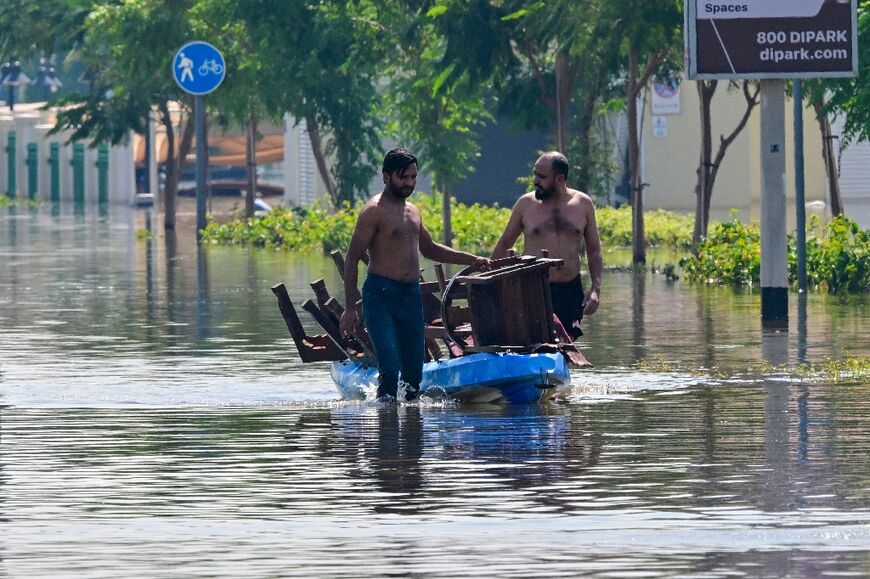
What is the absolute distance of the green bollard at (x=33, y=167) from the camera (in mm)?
91500

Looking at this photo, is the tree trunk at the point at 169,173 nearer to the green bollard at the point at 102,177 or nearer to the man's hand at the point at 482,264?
the green bollard at the point at 102,177

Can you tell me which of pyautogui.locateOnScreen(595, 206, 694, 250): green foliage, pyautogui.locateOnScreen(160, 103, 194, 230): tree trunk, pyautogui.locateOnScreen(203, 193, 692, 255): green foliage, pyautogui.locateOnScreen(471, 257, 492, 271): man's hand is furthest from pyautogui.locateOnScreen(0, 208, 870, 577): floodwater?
pyautogui.locateOnScreen(160, 103, 194, 230): tree trunk

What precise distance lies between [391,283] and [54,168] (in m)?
75.5

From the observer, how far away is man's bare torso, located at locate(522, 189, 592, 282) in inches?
658

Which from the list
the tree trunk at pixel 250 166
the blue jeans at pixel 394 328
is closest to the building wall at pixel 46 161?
the tree trunk at pixel 250 166

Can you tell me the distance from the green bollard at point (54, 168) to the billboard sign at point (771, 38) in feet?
222

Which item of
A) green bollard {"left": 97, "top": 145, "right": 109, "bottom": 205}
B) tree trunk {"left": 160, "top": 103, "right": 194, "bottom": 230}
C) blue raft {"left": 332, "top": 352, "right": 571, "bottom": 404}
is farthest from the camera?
green bollard {"left": 97, "top": 145, "right": 109, "bottom": 205}

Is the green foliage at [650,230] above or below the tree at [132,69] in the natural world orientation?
below

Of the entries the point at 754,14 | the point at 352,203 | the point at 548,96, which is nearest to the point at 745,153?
the point at 352,203

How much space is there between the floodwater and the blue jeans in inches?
11.2

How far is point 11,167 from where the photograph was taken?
95.6m

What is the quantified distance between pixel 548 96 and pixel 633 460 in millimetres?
24145

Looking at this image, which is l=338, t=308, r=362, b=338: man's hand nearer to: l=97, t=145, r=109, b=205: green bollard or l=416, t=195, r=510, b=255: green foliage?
l=416, t=195, r=510, b=255: green foliage

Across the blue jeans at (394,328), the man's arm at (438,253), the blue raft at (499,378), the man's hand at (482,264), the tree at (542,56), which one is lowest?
the blue raft at (499,378)
